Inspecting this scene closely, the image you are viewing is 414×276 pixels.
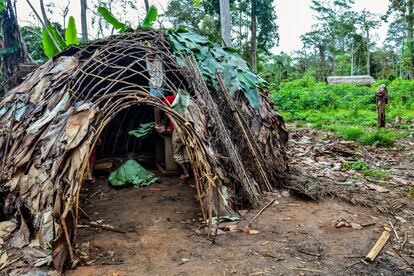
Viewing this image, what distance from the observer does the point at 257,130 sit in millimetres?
5777

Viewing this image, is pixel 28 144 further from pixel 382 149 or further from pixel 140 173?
pixel 382 149

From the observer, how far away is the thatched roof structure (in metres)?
3.81

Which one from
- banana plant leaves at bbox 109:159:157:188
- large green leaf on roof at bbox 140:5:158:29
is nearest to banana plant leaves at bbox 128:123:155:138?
banana plant leaves at bbox 109:159:157:188

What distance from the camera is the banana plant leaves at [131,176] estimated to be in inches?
230

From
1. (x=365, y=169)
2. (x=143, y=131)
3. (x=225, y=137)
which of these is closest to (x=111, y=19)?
(x=143, y=131)

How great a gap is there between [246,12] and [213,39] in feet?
51.2

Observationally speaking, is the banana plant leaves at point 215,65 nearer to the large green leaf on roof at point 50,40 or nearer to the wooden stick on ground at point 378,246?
the large green leaf on roof at point 50,40

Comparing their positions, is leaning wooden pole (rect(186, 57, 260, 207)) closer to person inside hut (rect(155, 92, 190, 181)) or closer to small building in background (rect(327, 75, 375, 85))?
person inside hut (rect(155, 92, 190, 181))

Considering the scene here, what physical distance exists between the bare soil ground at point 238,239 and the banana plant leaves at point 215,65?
171 cm

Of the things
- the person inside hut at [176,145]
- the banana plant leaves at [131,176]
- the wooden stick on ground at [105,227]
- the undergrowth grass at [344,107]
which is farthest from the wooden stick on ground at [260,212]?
the undergrowth grass at [344,107]

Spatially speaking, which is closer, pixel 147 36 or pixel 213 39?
pixel 147 36

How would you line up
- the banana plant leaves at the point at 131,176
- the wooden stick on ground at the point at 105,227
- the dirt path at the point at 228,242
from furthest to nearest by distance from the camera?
the banana plant leaves at the point at 131,176, the wooden stick on ground at the point at 105,227, the dirt path at the point at 228,242

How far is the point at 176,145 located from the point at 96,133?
1.62m

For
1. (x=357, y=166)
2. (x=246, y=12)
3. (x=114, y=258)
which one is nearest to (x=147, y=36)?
(x=114, y=258)
